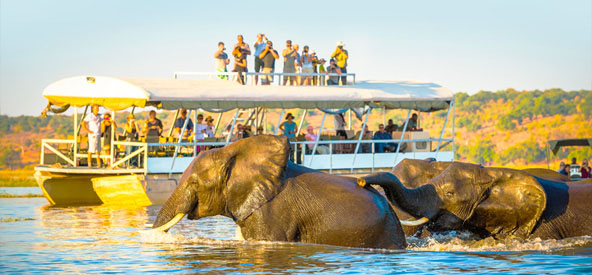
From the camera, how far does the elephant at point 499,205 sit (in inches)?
423

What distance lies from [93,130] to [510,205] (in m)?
15.2

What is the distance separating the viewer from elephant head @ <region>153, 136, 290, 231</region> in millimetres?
10305

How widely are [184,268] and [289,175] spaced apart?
154cm

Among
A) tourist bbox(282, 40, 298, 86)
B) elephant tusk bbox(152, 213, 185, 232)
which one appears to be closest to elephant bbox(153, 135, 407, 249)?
elephant tusk bbox(152, 213, 185, 232)

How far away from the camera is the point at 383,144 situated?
90.2 feet

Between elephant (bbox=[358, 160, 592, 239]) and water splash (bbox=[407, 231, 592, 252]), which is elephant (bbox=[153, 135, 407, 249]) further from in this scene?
water splash (bbox=[407, 231, 592, 252])

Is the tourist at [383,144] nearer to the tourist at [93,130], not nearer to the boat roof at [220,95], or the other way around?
the boat roof at [220,95]

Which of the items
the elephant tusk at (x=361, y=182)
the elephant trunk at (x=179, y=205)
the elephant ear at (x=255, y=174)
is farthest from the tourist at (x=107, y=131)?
the elephant tusk at (x=361, y=182)

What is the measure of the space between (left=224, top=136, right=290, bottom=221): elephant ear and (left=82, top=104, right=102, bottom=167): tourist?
1396cm

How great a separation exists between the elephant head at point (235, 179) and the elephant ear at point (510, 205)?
2.44 m

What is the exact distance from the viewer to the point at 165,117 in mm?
105875

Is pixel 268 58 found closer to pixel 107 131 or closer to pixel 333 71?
pixel 333 71

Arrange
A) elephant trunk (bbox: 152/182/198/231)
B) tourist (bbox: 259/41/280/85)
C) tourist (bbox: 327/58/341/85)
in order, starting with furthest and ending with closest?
tourist (bbox: 327/58/341/85)
tourist (bbox: 259/41/280/85)
elephant trunk (bbox: 152/182/198/231)

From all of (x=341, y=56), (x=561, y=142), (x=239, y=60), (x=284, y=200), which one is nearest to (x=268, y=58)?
(x=239, y=60)
